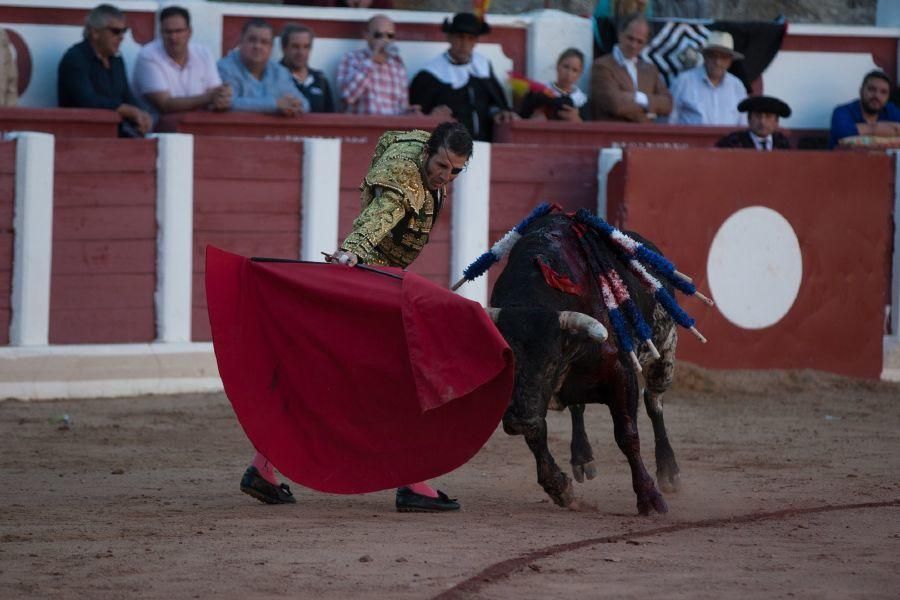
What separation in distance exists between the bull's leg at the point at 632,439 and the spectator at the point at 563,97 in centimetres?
388

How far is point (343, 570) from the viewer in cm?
341

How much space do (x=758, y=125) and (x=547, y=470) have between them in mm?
4324

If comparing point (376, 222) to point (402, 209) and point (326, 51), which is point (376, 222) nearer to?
point (402, 209)

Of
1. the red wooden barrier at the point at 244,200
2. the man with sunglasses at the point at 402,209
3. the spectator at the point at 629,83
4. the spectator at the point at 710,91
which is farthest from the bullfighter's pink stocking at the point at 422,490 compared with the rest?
the spectator at the point at 710,91

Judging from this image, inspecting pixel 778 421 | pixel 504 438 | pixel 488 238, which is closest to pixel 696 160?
pixel 488 238

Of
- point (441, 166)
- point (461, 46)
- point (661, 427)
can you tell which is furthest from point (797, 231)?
point (441, 166)

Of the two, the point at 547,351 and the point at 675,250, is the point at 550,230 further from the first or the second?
the point at 675,250

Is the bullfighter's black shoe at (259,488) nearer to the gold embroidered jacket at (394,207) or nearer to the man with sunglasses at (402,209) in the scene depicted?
the man with sunglasses at (402,209)

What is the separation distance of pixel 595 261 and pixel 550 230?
6.9 inches

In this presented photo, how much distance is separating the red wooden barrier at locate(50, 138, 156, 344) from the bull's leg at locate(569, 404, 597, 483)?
2.80 meters

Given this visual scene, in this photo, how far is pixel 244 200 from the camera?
7.29m

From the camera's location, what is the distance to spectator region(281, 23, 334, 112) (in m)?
7.63

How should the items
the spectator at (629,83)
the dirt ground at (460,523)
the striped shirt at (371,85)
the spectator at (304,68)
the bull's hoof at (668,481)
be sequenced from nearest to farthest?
1. the dirt ground at (460,523)
2. the bull's hoof at (668,481)
3. the spectator at (304,68)
4. the striped shirt at (371,85)
5. the spectator at (629,83)

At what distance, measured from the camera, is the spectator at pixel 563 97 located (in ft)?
26.9
